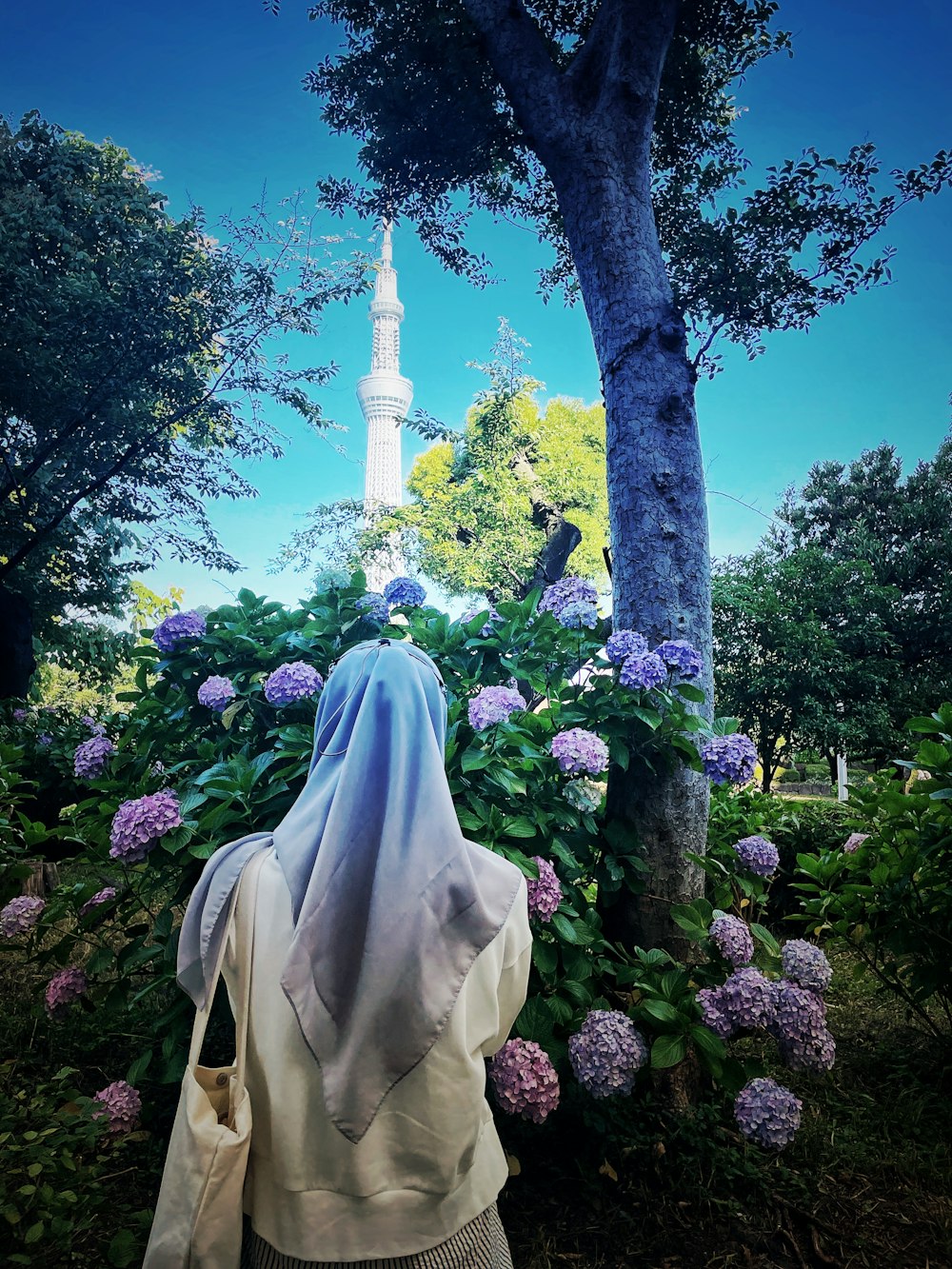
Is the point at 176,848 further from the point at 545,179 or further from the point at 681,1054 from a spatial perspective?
the point at 545,179

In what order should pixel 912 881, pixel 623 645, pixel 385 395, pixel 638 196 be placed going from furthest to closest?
pixel 385 395 → pixel 638 196 → pixel 912 881 → pixel 623 645

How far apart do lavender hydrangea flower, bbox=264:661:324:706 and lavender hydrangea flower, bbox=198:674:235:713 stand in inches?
5.8

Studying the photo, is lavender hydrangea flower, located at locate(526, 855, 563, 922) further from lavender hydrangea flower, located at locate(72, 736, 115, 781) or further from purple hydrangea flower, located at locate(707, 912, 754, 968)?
lavender hydrangea flower, located at locate(72, 736, 115, 781)

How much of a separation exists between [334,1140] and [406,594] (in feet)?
4.49

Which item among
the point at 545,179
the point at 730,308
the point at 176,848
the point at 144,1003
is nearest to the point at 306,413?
the point at 545,179

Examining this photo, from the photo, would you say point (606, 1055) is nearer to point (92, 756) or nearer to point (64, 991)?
point (64, 991)

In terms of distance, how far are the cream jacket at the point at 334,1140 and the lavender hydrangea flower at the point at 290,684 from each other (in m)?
0.82

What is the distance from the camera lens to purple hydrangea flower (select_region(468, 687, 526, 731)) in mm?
1640

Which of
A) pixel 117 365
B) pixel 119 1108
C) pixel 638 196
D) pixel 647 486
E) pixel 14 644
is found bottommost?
pixel 119 1108

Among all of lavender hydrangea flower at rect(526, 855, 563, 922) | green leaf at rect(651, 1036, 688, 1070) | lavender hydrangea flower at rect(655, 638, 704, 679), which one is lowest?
green leaf at rect(651, 1036, 688, 1070)

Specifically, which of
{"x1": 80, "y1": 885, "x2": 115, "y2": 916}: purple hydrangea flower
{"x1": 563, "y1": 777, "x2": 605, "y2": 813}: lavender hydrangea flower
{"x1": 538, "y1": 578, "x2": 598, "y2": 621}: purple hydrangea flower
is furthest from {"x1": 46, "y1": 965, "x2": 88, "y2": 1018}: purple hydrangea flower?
{"x1": 538, "y1": 578, "x2": 598, "y2": 621}: purple hydrangea flower

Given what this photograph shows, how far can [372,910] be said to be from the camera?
2.95ft

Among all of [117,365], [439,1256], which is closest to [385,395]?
[117,365]

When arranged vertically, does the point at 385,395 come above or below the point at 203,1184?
above
